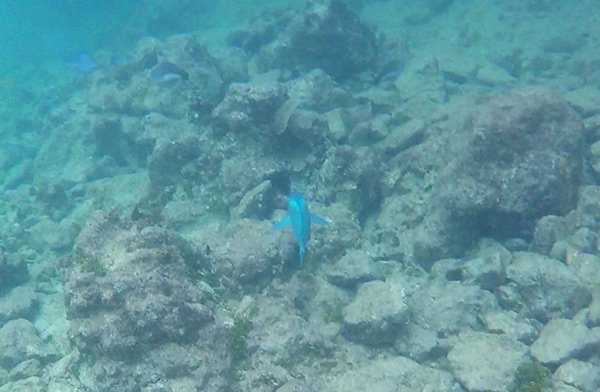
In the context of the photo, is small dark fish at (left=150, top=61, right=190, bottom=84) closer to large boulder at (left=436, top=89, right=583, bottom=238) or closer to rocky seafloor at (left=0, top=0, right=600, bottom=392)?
rocky seafloor at (left=0, top=0, right=600, bottom=392)

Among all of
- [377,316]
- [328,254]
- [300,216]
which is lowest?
[328,254]

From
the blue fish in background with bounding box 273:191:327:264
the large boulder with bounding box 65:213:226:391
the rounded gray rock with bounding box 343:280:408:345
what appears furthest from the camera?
the rounded gray rock with bounding box 343:280:408:345

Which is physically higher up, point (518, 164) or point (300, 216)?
point (300, 216)

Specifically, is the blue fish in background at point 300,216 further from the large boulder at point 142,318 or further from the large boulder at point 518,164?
the large boulder at point 518,164

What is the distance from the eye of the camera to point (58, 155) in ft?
56.0

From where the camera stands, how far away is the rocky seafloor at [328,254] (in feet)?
19.5

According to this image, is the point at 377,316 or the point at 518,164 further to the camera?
the point at 518,164

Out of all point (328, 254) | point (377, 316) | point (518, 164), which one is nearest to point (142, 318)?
point (377, 316)

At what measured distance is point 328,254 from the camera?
855 centimetres

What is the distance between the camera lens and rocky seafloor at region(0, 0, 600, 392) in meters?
5.95

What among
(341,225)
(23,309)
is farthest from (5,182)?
(341,225)

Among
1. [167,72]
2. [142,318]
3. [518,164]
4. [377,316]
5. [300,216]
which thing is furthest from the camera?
[167,72]

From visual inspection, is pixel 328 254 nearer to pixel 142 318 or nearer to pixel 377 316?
pixel 377 316

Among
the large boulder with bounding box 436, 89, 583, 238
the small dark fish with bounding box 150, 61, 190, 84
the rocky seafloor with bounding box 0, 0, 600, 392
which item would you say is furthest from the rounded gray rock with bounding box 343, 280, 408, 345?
the small dark fish with bounding box 150, 61, 190, 84
